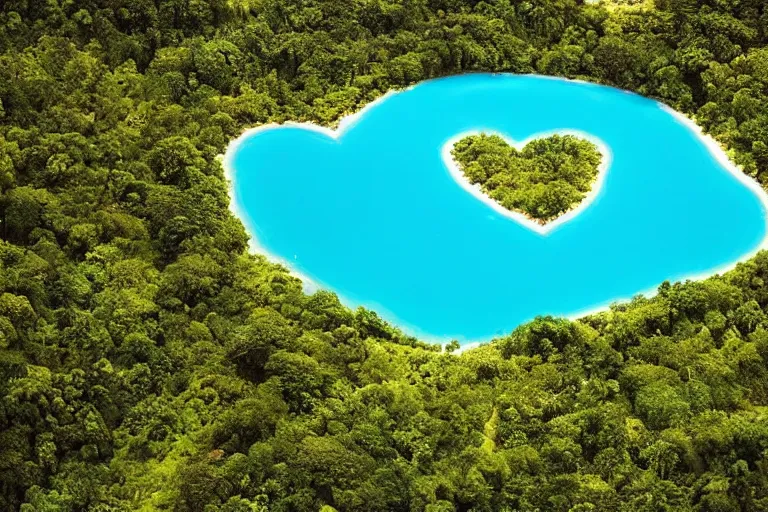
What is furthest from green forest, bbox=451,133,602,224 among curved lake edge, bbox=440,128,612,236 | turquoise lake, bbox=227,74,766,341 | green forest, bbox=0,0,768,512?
green forest, bbox=0,0,768,512

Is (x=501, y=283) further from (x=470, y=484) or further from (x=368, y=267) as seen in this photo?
(x=470, y=484)

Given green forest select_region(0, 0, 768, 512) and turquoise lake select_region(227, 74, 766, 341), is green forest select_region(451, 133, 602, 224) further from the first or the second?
green forest select_region(0, 0, 768, 512)

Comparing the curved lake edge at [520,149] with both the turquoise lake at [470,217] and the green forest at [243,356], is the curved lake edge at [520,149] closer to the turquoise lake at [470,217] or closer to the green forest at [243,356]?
the turquoise lake at [470,217]

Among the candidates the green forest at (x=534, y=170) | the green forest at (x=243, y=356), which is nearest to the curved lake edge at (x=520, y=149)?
the green forest at (x=534, y=170)

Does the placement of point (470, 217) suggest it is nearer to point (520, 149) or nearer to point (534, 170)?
point (534, 170)

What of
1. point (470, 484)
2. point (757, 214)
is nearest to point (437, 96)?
point (757, 214)

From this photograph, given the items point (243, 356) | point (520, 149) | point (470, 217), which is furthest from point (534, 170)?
point (243, 356)
